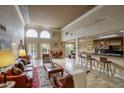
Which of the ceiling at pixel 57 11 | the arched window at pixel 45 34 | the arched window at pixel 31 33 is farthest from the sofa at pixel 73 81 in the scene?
the arched window at pixel 45 34

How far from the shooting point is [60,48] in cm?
1598

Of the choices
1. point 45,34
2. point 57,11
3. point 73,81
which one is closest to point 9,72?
point 73,81

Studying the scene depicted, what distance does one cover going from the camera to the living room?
3330 mm

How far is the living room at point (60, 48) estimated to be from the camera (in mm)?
3330

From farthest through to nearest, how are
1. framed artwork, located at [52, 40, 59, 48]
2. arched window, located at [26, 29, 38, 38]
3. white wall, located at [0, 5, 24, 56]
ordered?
framed artwork, located at [52, 40, 59, 48]
arched window, located at [26, 29, 38, 38]
white wall, located at [0, 5, 24, 56]

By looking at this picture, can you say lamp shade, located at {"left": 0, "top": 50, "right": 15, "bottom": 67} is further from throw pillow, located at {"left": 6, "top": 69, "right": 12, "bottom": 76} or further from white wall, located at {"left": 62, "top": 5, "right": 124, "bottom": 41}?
white wall, located at {"left": 62, "top": 5, "right": 124, "bottom": 41}

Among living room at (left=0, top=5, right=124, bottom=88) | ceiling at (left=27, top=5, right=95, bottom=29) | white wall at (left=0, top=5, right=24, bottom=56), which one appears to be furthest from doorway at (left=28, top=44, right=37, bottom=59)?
white wall at (left=0, top=5, right=24, bottom=56)

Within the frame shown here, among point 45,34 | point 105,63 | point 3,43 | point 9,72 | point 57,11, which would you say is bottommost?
point 105,63

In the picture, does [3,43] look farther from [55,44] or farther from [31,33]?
[55,44]

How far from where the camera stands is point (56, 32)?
1583 cm

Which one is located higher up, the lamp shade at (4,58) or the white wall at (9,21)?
the white wall at (9,21)

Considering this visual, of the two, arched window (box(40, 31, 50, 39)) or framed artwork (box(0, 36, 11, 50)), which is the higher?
arched window (box(40, 31, 50, 39))

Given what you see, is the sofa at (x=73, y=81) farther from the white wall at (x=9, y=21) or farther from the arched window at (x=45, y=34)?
the arched window at (x=45, y=34)

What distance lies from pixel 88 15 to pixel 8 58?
6991 mm
